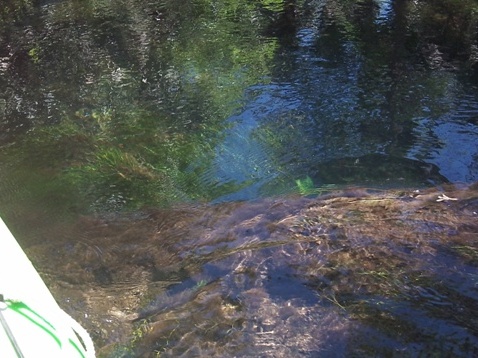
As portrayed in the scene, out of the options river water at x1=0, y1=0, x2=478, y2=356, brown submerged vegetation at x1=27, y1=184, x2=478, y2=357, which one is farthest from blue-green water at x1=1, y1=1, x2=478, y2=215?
brown submerged vegetation at x1=27, y1=184, x2=478, y2=357

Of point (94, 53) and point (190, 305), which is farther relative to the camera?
point (94, 53)

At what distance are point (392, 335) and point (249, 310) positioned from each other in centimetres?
100

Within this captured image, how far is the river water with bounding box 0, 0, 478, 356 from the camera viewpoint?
16.1 ft

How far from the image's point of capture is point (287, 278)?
398 centimetres

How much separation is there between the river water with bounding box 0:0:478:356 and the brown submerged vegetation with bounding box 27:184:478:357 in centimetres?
4

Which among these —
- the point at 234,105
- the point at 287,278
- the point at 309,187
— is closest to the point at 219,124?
the point at 234,105

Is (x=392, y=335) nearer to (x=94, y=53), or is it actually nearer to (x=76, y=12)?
(x=94, y=53)

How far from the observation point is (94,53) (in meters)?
9.59

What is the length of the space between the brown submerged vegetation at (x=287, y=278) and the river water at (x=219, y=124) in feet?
0.12

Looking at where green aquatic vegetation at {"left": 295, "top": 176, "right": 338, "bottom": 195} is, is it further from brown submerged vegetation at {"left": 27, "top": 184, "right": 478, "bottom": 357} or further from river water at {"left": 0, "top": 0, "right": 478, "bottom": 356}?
brown submerged vegetation at {"left": 27, "top": 184, "right": 478, "bottom": 357}

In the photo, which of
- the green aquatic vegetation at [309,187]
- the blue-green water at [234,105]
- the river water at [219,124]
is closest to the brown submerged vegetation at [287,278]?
the river water at [219,124]

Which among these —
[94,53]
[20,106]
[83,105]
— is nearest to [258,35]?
[94,53]

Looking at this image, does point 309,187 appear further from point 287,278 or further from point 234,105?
point 234,105

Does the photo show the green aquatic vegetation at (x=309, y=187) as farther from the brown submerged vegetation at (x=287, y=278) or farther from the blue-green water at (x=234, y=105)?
the brown submerged vegetation at (x=287, y=278)
